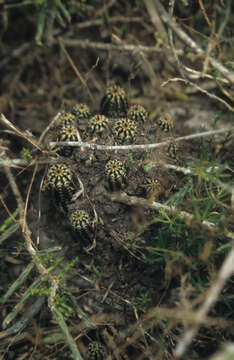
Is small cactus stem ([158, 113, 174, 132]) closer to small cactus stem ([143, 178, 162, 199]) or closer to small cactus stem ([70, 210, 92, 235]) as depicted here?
small cactus stem ([143, 178, 162, 199])

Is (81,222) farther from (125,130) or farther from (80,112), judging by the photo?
(80,112)

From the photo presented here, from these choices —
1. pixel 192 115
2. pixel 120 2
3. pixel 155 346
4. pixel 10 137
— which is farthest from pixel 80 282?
pixel 120 2

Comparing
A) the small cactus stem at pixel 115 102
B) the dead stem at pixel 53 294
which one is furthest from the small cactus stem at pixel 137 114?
the dead stem at pixel 53 294

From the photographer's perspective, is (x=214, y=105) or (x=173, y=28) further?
(x=214, y=105)

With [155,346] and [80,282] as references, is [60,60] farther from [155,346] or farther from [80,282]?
[155,346]

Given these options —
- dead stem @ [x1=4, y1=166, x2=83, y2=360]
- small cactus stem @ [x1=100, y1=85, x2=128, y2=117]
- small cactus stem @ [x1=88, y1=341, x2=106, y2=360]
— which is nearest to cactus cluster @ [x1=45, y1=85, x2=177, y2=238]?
small cactus stem @ [x1=100, y1=85, x2=128, y2=117]

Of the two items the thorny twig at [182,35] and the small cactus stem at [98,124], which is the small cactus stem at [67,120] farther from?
A: the thorny twig at [182,35]
